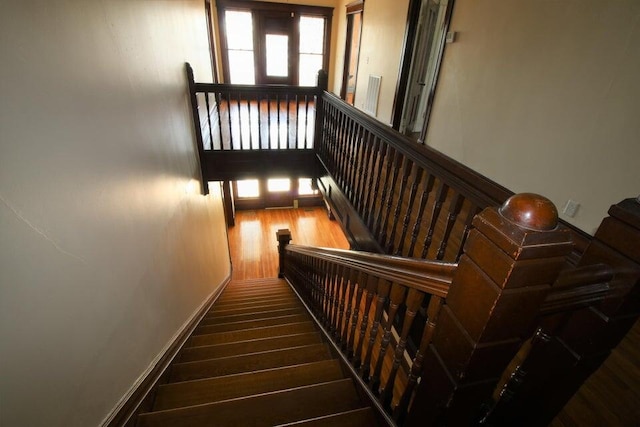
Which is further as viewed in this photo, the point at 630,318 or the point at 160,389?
the point at 160,389

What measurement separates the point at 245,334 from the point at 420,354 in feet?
6.02

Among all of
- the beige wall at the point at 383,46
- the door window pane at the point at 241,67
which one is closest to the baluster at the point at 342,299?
the beige wall at the point at 383,46

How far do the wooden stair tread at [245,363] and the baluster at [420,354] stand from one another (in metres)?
0.96

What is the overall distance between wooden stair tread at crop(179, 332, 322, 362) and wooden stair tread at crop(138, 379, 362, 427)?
66 centimetres

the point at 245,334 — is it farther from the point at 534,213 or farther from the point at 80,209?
the point at 534,213

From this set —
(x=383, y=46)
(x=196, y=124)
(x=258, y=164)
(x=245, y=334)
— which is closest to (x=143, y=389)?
(x=245, y=334)

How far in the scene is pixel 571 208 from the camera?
2.18 m

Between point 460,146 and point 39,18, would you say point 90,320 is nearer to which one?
point 39,18

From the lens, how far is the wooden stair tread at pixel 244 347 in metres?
2.13

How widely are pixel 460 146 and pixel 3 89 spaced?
335 cm

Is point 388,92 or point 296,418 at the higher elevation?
point 388,92

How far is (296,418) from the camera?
142cm

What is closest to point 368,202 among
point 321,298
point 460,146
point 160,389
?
point 321,298

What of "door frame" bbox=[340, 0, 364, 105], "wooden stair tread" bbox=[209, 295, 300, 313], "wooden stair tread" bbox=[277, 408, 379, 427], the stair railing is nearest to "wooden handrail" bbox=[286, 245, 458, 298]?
the stair railing
